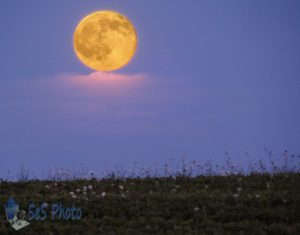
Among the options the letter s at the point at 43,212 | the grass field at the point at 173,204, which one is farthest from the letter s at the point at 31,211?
the letter s at the point at 43,212

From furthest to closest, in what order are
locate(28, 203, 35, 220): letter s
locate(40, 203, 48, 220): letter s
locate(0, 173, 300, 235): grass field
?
1. locate(28, 203, 35, 220): letter s
2. locate(40, 203, 48, 220): letter s
3. locate(0, 173, 300, 235): grass field

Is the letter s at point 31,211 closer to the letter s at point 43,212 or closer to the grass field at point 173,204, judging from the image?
the grass field at point 173,204

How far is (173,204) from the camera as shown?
52.9ft

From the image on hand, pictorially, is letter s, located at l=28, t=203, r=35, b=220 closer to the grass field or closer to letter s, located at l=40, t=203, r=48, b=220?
the grass field

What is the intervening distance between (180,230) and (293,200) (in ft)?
12.4

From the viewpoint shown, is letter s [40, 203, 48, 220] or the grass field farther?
letter s [40, 203, 48, 220]

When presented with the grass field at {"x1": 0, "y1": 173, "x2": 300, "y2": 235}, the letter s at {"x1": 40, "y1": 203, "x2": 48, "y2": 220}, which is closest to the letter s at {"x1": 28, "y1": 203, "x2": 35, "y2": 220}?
the grass field at {"x1": 0, "y1": 173, "x2": 300, "y2": 235}

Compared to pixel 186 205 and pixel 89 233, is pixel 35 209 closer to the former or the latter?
pixel 89 233

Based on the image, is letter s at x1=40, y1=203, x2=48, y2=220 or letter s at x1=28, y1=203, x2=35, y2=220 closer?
letter s at x1=40, y1=203, x2=48, y2=220

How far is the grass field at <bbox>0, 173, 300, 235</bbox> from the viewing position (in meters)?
14.4

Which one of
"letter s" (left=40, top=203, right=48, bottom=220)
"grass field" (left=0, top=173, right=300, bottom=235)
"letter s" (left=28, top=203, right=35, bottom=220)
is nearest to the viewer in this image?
"grass field" (left=0, top=173, right=300, bottom=235)

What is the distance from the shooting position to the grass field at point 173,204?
1443 centimetres

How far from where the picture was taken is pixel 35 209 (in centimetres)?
1653

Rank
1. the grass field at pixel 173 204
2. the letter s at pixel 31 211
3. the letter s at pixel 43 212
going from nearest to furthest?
the grass field at pixel 173 204 → the letter s at pixel 43 212 → the letter s at pixel 31 211
